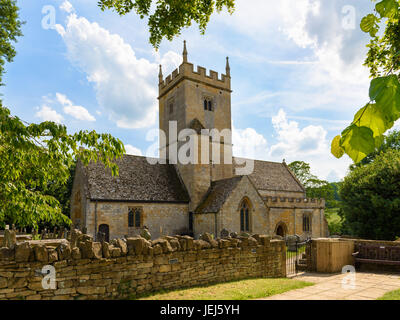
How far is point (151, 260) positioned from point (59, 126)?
15.1 feet

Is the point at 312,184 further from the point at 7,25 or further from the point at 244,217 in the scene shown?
the point at 7,25

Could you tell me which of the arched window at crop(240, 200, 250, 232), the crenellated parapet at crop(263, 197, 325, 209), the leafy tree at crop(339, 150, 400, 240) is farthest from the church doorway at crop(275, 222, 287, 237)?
the leafy tree at crop(339, 150, 400, 240)

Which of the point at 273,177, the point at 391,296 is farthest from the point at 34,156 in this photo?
the point at 273,177

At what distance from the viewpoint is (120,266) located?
24.3 feet

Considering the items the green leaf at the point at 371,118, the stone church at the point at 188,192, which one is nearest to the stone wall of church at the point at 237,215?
the stone church at the point at 188,192

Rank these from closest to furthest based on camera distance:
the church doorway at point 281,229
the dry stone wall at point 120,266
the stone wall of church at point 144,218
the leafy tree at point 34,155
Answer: the leafy tree at point 34,155 → the dry stone wall at point 120,266 → the stone wall of church at point 144,218 → the church doorway at point 281,229

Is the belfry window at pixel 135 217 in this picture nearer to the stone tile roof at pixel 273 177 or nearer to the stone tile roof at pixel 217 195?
the stone tile roof at pixel 217 195

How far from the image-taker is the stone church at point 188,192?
2238 cm

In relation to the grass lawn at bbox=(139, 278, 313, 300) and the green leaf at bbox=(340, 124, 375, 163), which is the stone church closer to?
the grass lawn at bbox=(139, 278, 313, 300)

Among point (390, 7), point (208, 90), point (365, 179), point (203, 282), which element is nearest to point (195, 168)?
point (208, 90)

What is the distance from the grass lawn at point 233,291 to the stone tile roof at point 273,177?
23.2 meters

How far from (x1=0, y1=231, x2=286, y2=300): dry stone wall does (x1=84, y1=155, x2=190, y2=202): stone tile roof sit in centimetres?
1225

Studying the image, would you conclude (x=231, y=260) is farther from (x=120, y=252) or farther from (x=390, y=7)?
(x=390, y=7)

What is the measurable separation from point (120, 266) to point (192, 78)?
2374 centimetres
